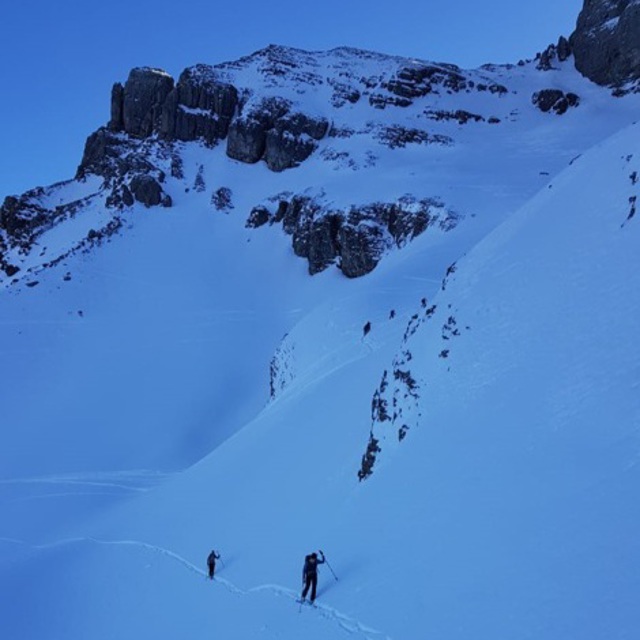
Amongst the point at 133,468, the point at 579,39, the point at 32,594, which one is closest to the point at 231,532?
the point at 32,594

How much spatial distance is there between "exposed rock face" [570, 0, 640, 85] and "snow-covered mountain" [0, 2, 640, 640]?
5.74 m

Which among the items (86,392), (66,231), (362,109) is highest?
(362,109)

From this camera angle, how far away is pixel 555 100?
90125 mm

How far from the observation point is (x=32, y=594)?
70.3 ft

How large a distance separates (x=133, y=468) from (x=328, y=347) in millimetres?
17551

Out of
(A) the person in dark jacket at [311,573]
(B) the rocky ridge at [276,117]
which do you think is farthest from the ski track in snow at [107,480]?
(B) the rocky ridge at [276,117]

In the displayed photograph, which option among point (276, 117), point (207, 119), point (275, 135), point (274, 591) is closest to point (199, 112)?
point (207, 119)

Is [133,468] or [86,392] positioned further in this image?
[86,392]

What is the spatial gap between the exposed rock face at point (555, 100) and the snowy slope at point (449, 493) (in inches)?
2991

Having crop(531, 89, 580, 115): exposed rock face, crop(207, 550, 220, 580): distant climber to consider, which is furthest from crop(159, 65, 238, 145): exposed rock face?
crop(207, 550, 220, 580): distant climber

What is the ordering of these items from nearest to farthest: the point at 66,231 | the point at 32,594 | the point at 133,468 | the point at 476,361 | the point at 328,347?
the point at 476,361 → the point at 32,594 → the point at 328,347 → the point at 133,468 → the point at 66,231

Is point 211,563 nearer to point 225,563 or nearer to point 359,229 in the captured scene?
point 225,563

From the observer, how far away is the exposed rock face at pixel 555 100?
288 feet

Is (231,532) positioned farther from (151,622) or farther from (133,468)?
A: (133,468)
